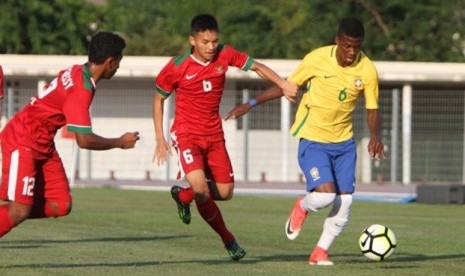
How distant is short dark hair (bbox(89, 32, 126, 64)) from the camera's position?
11.9m

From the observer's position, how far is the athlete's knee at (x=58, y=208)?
482 inches

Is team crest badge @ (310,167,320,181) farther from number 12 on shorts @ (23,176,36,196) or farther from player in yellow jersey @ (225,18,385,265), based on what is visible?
number 12 on shorts @ (23,176,36,196)

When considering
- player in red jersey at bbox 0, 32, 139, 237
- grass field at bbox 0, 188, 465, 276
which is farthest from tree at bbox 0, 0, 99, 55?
player in red jersey at bbox 0, 32, 139, 237

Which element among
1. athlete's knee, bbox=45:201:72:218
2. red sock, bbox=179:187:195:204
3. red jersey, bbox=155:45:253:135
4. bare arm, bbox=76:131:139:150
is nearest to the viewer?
bare arm, bbox=76:131:139:150

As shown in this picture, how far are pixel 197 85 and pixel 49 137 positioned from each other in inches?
87.6

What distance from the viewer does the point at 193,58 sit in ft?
46.1

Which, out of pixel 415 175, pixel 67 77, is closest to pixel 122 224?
pixel 67 77

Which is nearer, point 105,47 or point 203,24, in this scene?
point 105,47

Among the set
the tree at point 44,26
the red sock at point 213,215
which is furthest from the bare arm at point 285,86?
the tree at point 44,26

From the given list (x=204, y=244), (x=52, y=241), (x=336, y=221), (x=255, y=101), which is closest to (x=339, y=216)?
(x=336, y=221)

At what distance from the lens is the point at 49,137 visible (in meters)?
12.2

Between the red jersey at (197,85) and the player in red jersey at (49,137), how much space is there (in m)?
2.05

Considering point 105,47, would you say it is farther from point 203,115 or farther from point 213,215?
point 213,215

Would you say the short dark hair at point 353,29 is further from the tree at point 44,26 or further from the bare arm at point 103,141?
the tree at point 44,26
